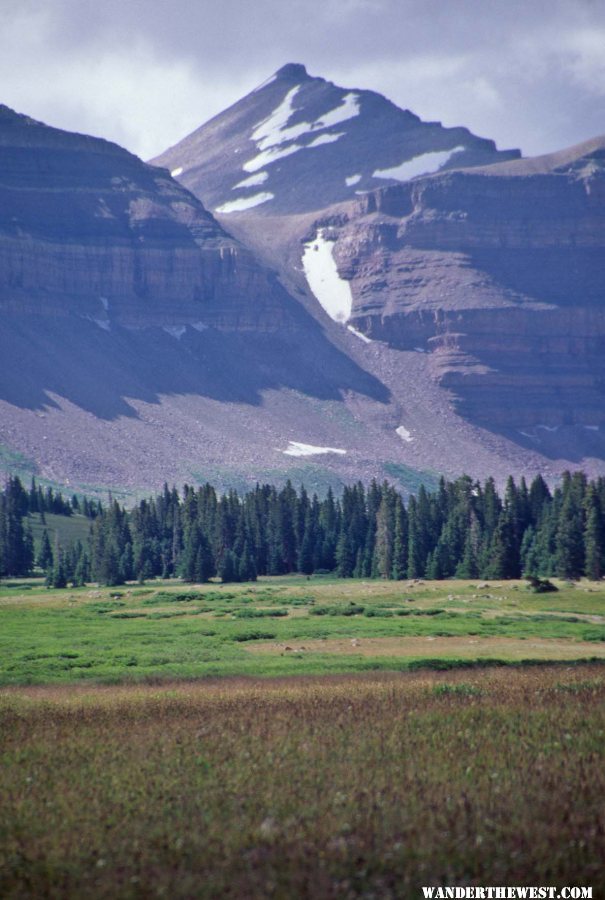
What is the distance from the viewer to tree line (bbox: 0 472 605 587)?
104 meters

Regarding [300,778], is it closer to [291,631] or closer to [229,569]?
[291,631]

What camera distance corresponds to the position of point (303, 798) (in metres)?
17.7

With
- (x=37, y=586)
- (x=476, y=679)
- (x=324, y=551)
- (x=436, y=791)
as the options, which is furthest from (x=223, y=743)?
(x=324, y=551)

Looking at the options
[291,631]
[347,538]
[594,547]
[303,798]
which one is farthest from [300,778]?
[347,538]

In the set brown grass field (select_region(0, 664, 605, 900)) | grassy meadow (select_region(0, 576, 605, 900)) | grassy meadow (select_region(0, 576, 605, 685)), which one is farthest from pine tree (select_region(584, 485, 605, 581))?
brown grass field (select_region(0, 664, 605, 900))

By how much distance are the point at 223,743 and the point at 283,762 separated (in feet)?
7.33

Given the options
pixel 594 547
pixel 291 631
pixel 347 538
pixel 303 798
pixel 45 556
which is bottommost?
pixel 45 556

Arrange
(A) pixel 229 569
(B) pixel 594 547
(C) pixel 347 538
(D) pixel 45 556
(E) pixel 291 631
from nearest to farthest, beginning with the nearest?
(E) pixel 291 631 → (B) pixel 594 547 → (A) pixel 229 569 → (C) pixel 347 538 → (D) pixel 45 556

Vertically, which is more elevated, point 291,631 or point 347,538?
point 347,538

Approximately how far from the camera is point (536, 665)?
39.5 m

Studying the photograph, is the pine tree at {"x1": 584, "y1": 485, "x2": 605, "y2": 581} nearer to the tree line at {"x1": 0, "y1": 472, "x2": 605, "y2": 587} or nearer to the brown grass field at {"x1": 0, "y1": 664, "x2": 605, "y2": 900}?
the tree line at {"x1": 0, "y1": 472, "x2": 605, "y2": 587}

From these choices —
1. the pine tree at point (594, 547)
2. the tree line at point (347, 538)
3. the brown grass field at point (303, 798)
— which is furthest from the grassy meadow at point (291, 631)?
the brown grass field at point (303, 798)

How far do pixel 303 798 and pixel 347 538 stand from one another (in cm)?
11541

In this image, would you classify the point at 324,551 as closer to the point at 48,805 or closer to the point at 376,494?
the point at 376,494
